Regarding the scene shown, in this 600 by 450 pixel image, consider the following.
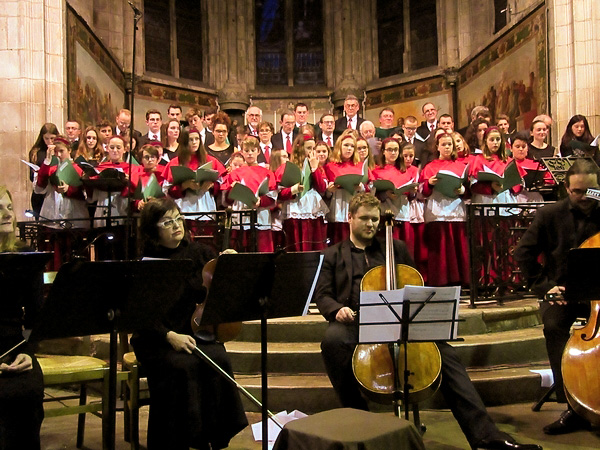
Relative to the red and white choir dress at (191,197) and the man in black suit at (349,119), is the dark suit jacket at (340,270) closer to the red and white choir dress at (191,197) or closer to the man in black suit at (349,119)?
the red and white choir dress at (191,197)

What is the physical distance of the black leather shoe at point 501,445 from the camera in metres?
3.72

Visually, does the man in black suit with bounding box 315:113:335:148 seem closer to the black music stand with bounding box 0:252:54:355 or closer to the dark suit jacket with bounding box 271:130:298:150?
the dark suit jacket with bounding box 271:130:298:150

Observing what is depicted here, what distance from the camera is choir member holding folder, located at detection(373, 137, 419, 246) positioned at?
6.86 m

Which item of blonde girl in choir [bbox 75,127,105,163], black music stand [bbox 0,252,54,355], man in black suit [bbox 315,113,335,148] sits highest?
man in black suit [bbox 315,113,335,148]

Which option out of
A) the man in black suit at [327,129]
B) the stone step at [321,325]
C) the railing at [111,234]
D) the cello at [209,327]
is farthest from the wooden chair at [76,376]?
the man in black suit at [327,129]

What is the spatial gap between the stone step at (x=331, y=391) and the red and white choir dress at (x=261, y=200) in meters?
2.06

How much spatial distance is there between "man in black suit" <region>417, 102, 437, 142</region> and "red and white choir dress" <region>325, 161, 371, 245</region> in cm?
288

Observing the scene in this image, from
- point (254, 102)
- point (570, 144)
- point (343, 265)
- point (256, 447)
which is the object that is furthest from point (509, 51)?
point (256, 447)

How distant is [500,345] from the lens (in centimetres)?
539

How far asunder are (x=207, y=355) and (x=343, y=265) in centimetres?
114

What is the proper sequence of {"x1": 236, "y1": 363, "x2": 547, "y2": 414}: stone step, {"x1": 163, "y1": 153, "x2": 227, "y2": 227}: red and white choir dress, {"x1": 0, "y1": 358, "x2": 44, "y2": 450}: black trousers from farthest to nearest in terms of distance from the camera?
1. {"x1": 163, "y1": 153, "x2": 227, "y2": 227}: red and white choir dress
2. {"x1": 236, "y1": 363, "x2": 547, "y2": 414}: stone step
3. {"x1": 0, "y1": 358, "x2": 44, "y2": 450}: black trousers

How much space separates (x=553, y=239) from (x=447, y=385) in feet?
4.55

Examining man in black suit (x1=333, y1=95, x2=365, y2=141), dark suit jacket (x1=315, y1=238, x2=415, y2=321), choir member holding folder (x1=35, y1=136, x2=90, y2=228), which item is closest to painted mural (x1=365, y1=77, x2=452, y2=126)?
man in black suit (x1=333, y1=95, x2=365, y2=141)

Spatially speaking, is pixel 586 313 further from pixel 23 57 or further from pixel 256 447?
pixel 23 57
